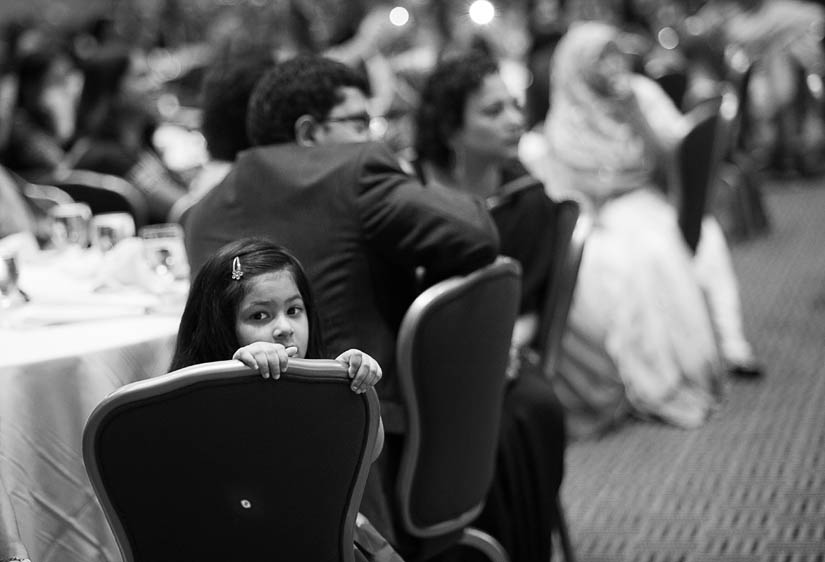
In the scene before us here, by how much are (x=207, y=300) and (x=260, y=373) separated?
36 cm

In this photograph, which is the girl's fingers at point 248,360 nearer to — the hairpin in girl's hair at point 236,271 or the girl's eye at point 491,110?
the hairpin in girl's hair at point 236,271

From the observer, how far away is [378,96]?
6.27 m

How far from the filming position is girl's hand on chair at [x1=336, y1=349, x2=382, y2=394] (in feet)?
4.59

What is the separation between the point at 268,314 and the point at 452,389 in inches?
16.1

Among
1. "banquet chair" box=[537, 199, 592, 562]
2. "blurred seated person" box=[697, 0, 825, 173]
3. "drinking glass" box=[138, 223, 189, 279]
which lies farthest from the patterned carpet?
"blurred seated person" box=[697, 0, 825, 173]

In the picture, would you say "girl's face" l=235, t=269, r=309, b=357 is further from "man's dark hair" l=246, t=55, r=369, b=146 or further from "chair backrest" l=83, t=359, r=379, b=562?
"man's dark hair" l=246, t=55, r=369, b=146

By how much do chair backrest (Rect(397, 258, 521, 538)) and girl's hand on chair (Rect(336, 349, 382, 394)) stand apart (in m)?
0.43

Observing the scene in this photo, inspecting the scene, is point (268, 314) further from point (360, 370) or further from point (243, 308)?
point (360, 370)

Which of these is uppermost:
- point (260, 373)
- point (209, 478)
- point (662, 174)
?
point (260, 373)

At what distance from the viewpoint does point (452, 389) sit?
1930 millimetres

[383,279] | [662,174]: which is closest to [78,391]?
[383,279]

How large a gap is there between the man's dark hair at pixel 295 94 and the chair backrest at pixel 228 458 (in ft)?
3.03

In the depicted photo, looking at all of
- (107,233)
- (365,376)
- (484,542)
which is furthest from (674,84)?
(365,376)

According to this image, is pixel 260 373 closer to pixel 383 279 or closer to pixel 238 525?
pixel 238 525
